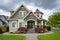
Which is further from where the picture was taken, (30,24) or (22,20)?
(30,24)

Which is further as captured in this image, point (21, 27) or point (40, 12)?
point (40, 12)

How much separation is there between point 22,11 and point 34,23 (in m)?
4.12

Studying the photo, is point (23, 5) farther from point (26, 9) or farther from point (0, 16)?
point (0, 16)

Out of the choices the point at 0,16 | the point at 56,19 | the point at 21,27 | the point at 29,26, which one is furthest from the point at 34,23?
the point at 56,19

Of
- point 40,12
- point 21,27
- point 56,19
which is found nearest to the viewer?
point 21,27

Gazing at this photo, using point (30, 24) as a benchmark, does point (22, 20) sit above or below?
above

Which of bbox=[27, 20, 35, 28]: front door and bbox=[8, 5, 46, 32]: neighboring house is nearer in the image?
bbox=[8, 5, 46, 32]: neighboring house

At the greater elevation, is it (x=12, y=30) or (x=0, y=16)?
(x=0, y=16)

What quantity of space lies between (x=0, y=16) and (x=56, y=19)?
2802 cm

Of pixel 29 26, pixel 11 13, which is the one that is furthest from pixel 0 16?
pixel 29 26

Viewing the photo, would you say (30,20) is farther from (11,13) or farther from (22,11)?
(11,13)

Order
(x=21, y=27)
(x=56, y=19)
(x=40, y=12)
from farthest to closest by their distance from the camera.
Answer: (x=56, y=19) → (x=40, y=12) → (x=21, y=27)

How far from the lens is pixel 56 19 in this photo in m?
83.1

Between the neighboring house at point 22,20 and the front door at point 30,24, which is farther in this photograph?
the front door at point 30,24
